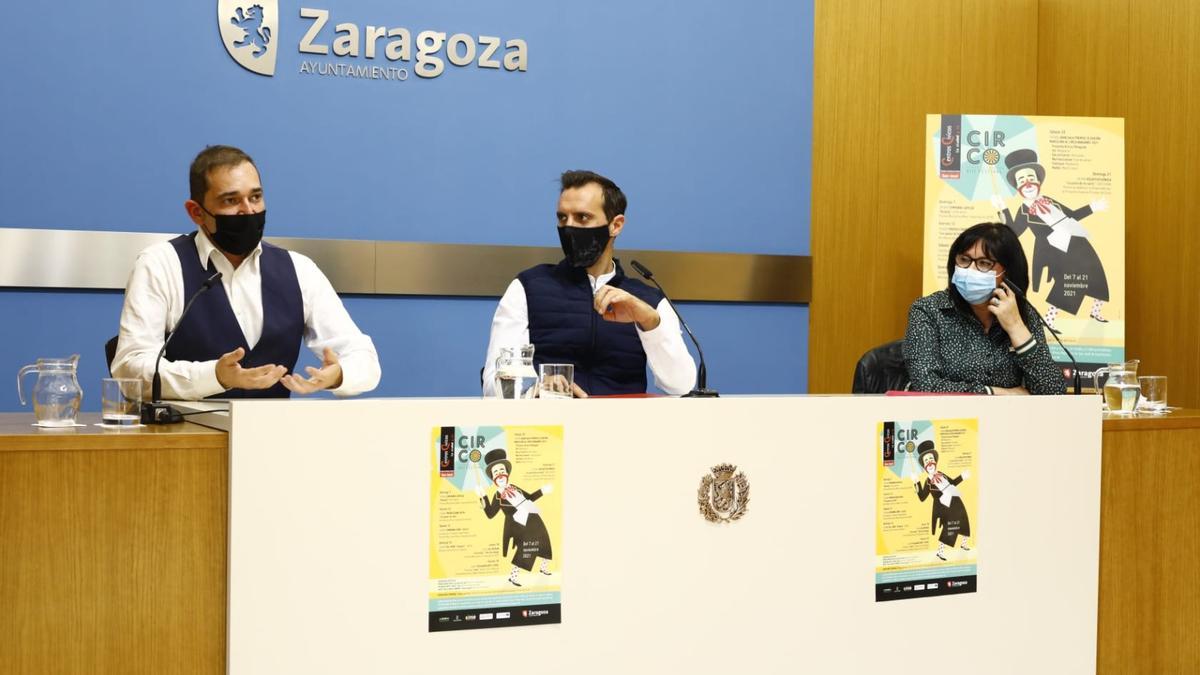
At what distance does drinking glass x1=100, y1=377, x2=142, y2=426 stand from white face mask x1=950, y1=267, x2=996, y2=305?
221 cm

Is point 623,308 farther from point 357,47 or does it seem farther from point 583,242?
point 357,47

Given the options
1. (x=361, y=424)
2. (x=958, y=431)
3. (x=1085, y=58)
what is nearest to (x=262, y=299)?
(x=361, y=424)

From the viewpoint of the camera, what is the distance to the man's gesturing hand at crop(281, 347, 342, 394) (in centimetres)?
241

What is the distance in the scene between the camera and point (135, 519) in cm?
188

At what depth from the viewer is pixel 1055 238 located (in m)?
4.55

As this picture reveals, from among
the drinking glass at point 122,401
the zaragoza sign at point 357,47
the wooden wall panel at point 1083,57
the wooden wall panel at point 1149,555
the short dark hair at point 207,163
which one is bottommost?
the wooden wall panel at point 1149,555

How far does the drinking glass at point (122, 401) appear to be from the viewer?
2141mm

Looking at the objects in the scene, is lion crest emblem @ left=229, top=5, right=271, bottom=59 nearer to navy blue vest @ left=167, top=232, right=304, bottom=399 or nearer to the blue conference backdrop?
the blue conference backdrop

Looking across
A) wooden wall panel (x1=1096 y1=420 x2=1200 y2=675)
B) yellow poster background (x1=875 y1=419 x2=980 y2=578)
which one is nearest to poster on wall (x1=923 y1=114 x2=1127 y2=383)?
wooden wall panel (x1=1096 y1=420 x2=1200 y2=675)

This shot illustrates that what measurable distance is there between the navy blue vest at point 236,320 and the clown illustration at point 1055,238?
2.74 meters

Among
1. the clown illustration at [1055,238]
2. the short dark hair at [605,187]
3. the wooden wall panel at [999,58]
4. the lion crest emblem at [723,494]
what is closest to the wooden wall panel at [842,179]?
the wooden wall panel at [999,58]

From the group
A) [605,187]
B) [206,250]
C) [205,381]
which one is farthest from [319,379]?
[605,187]

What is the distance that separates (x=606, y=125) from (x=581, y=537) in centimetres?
264

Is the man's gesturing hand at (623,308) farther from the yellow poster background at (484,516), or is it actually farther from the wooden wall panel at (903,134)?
the wooden wall panel at (903,134)
